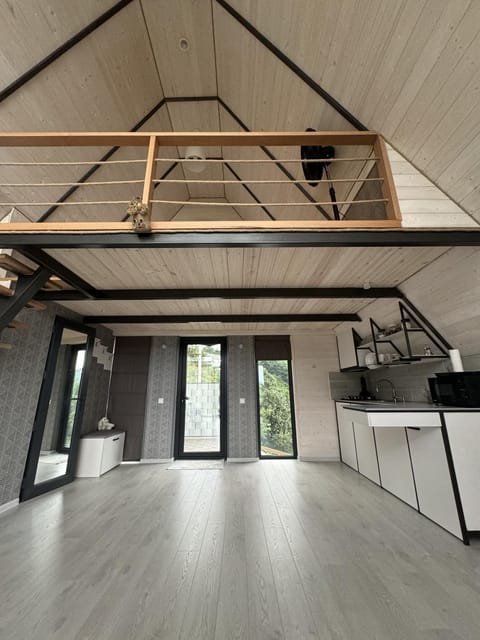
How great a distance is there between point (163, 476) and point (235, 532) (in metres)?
2.03

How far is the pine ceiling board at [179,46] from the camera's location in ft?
8.05

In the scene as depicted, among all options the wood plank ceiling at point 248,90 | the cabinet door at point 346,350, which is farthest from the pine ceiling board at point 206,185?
the cabinet door at point 346,350

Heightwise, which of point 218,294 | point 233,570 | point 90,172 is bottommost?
point 233,570

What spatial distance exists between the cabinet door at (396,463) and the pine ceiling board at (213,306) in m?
1.75

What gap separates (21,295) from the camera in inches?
91.9

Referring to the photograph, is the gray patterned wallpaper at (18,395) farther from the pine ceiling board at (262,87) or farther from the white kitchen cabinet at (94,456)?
the pine ceiling board at (262,87)

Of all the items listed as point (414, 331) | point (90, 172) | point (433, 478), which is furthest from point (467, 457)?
point (90, 172)

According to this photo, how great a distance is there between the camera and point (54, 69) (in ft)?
6.93

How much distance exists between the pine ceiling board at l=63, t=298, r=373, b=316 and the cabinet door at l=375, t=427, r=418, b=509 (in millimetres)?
1746

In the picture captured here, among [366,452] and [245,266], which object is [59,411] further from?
[366,452]

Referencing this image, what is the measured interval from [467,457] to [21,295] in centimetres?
430

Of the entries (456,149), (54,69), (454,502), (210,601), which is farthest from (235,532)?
(54,69)

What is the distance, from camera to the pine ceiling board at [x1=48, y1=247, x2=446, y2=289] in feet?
7.81

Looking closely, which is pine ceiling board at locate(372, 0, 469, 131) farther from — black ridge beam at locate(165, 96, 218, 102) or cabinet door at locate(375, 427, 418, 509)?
cabinet door at locate(375, 427, 418, 509)
